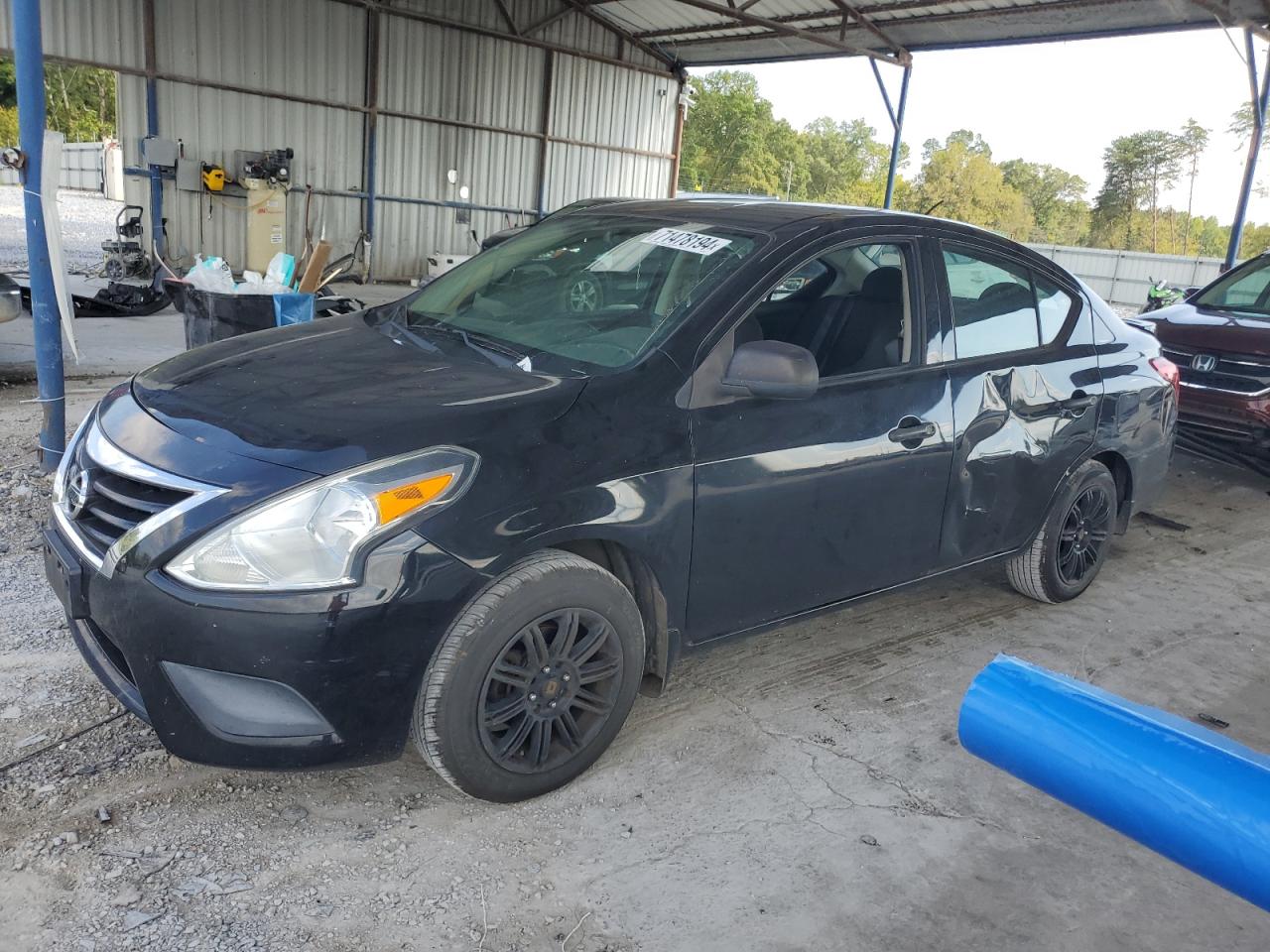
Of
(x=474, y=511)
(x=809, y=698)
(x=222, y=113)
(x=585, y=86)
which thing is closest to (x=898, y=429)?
(x=809, y=698)

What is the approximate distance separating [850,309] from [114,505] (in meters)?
2.42

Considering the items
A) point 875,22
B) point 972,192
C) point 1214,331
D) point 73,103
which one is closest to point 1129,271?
point 875,22

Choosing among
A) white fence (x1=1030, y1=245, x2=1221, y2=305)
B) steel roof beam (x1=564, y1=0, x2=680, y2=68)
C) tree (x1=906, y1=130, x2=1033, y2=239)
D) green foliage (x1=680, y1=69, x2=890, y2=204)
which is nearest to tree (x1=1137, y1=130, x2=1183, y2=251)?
tree (x1=906, y1=130, x2=1033, y2=239)

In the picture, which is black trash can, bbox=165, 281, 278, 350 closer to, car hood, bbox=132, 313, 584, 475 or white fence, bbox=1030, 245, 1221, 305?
car hood, bbox=132, 313, 584, 475

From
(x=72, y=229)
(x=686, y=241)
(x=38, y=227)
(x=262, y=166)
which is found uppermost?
(x=262, y=166)

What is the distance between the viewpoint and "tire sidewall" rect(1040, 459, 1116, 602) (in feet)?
13.9

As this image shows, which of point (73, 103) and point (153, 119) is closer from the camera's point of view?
point (153, 119)

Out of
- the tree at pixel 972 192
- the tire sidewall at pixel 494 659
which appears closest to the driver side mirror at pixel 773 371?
the tire sidewall at pixel 494 659

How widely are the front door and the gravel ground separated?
424 inches

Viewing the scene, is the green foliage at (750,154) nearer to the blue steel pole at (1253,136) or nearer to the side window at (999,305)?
the blue steel pole at (1253,136)

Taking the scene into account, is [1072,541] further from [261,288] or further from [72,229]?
[72,229]

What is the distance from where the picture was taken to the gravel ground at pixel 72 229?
15078mm

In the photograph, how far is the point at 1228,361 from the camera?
22.4 feet

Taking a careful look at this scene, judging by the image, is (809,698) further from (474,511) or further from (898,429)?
(474,511)
